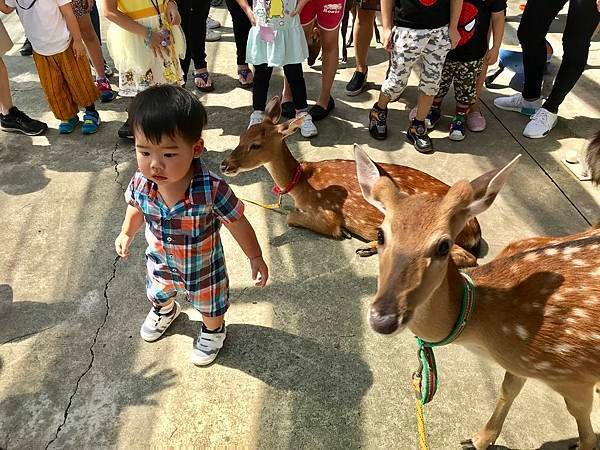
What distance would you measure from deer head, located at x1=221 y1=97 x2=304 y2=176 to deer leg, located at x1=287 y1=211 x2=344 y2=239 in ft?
1.69

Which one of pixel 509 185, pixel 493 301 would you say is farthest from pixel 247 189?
pixel 493 301

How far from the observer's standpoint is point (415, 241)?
1.76 meters

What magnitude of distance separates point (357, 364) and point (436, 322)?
2.51 ft

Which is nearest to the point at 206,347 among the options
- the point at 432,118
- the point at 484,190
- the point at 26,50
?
the point at 484,190

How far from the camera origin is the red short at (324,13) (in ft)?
14.2

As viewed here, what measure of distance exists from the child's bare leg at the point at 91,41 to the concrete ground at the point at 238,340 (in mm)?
1161


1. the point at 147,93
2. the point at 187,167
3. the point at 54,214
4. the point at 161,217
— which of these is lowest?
the point at 54,214

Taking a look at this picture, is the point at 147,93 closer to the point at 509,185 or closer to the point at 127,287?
the point at 127,287

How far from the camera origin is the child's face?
6.22 feet

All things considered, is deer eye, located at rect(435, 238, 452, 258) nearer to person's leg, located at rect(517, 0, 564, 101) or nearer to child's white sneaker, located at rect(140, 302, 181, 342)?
child's white sneaker, located at rect(140, 302, 181, 342)

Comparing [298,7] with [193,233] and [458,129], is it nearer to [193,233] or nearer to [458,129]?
[458,129]

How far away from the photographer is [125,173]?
4.09 metres

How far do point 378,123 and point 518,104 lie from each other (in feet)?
5.26

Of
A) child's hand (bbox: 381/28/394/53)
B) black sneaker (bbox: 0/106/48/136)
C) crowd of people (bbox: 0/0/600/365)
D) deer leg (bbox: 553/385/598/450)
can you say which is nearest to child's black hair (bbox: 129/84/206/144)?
crowd of people (bbox: 0/0/600/365)
